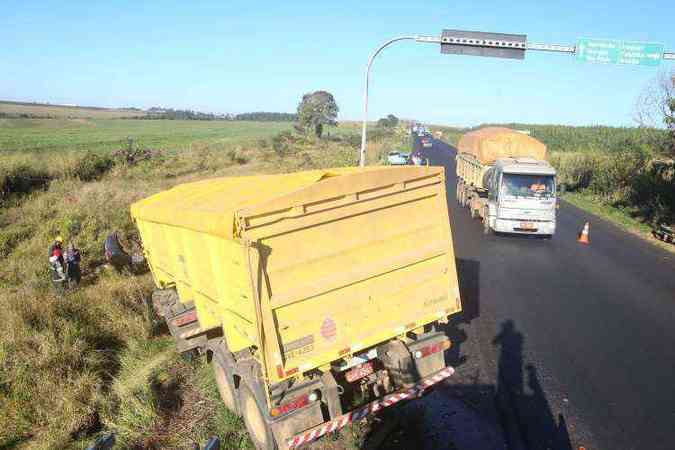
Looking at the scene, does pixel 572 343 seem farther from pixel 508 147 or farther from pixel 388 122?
pixel 388 122

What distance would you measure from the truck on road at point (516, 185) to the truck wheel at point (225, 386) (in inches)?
408

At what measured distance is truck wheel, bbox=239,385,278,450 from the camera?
175 inches

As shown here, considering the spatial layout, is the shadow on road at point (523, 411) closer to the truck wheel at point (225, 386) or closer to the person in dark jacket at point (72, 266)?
the truck wheel at point (225, 386)

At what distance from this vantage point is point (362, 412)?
4516 millimetres

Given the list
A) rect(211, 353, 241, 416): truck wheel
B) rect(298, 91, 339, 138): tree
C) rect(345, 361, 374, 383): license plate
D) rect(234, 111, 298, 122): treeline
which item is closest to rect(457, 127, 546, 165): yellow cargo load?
rect(345, 361, 374, 383): license plate

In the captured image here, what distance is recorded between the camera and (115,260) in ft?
33.4

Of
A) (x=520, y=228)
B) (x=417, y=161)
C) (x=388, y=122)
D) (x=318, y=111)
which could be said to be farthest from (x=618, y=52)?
(x=388, y=122)

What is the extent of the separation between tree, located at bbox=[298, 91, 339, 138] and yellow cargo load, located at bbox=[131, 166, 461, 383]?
5160 cm

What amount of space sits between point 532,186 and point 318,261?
430 inches

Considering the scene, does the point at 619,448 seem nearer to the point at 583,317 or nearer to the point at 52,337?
the point at 583,317

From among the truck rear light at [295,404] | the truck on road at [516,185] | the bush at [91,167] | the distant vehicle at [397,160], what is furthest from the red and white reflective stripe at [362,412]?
the distant vehicle at [397,160]

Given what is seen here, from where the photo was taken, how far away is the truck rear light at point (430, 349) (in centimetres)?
506

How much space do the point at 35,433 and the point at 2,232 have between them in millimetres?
10211

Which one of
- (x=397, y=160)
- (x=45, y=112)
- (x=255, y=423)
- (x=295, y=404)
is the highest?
(x=45, y=112)
